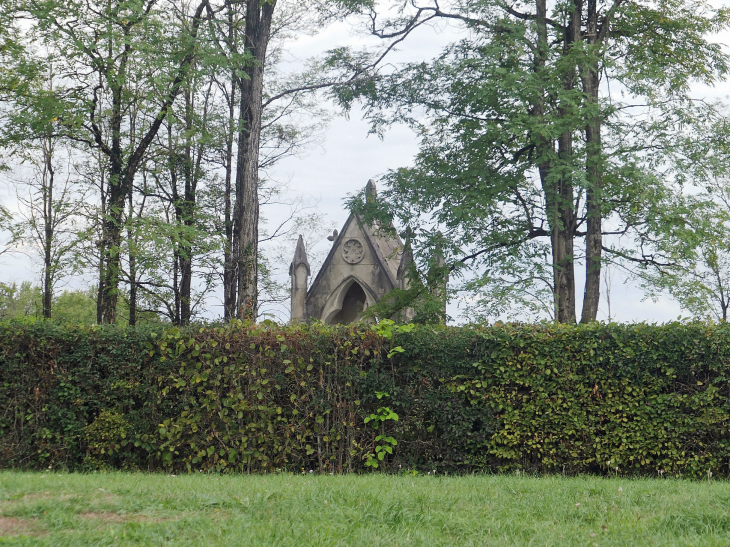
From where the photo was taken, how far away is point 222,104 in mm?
24297

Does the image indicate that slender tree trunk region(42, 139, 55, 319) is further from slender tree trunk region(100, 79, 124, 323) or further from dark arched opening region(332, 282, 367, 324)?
dark arched opening region(332, 282, 367, 324)

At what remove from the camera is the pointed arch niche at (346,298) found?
27.7 m

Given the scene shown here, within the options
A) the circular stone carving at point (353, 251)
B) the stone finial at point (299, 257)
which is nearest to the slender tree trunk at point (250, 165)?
the stone finial at point (299, 257)

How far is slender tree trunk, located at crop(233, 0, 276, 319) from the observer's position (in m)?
15.2

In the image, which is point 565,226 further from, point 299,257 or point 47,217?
point 47,217

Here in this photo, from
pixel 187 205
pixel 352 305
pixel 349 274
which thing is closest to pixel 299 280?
pixel 349 274

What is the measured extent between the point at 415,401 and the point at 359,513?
12.1ft

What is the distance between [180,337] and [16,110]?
442 inches

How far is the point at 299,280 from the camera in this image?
1085 inches

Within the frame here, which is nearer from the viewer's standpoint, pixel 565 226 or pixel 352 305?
pixel 565 226

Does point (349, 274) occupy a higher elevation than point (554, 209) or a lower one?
lower

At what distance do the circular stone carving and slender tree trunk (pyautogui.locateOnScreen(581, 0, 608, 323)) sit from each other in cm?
1303

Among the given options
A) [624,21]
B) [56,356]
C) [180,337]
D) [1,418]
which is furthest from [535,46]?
[1,418]

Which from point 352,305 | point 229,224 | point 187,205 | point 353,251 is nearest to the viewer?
point 229,224
